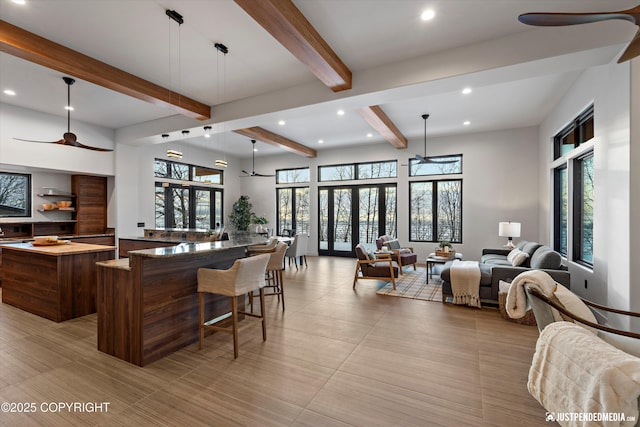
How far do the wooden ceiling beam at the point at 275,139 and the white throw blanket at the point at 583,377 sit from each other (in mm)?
6010

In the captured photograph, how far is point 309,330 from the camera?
11.2ft

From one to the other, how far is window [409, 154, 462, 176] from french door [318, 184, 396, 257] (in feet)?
2.59

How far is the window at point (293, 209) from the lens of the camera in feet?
32.0

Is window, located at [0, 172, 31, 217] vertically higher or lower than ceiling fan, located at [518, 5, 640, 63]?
lower

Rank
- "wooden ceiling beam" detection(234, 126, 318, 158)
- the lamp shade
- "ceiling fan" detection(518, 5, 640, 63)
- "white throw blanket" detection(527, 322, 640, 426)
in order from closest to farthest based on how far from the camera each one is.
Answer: "white throw blanket" detection(527, 322, 640, 426), "ceiling fan" detection(518, 5, 640, 63), the lamp shade, "wooden ceiling beam" detection(234, 126, 318, 158)

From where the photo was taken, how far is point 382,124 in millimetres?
5984

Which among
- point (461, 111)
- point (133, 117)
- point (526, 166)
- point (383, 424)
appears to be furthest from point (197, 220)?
point (526, 166)

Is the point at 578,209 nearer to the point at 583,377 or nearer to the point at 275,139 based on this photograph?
the point at 583,377

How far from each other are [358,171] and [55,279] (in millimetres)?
7319

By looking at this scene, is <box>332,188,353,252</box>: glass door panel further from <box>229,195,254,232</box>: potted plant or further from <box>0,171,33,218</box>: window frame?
<box>0,171,33,218</box>: window frame

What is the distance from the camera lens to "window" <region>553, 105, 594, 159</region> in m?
4.24

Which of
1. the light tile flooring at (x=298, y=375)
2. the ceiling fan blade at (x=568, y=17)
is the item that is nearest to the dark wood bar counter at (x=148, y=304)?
the light tile flooring at (x=298, y=375)

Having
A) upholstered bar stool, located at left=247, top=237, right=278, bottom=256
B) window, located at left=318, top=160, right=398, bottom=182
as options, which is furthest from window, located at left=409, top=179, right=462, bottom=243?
upholstered bar stool, located at left=247, top=237, right=278, bottom=256

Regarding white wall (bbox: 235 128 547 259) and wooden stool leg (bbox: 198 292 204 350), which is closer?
wooden stool leg (bbox: 198 292 204 350)
